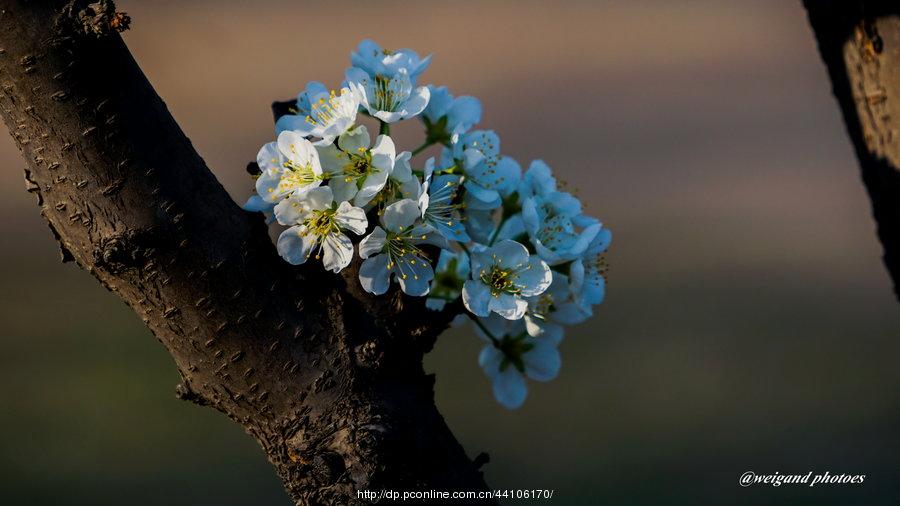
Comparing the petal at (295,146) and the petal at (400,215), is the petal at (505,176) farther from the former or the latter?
the petal at (295,146)

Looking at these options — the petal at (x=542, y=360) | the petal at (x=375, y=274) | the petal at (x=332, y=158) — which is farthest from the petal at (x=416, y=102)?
the petal at (x=542, y=360)

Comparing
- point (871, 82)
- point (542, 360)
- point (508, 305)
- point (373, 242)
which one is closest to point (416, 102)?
point (373, 242)

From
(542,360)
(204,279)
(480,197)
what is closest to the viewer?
(204,279)

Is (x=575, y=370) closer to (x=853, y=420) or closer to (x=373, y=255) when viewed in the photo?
(x=853, y=420)

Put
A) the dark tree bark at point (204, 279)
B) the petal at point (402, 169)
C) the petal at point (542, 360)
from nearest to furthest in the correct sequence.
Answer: the dark tree bark at point (204, 279)
the petal at point (402, 169)
the petal at point (542, 360)

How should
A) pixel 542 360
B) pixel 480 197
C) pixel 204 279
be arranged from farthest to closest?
pixel 542 360, pixel 480 197, pixel 204 279

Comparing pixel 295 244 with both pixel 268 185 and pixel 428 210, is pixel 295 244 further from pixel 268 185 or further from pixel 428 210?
pixel 428 210
